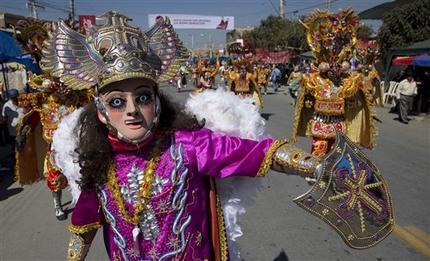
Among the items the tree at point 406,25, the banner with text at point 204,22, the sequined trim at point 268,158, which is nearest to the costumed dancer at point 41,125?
the sequined trim at point 268,158

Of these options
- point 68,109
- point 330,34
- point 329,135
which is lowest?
point 329,135

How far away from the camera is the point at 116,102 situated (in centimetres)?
173

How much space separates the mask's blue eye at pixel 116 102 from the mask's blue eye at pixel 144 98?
0.07m

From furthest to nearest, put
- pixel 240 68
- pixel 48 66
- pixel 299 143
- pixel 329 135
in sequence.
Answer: pixel 240 68, pixel 299 143, pixel 329 135, pixel 48 66

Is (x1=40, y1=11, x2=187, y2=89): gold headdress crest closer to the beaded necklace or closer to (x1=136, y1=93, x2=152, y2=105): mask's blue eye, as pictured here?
(x1=136, y1=93, x2=152, y2=105): mask's blue eye

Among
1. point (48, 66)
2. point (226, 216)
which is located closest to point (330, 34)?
point (226, 216)

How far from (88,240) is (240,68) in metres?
10.5

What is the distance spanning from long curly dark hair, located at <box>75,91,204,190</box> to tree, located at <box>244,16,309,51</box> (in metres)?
30.9

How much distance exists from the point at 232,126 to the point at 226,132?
43 millimetres

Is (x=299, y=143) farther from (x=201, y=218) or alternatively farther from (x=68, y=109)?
(x=201, y=218)

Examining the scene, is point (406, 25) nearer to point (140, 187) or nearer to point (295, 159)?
point (295, 159)

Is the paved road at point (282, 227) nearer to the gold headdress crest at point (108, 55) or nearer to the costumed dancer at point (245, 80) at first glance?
the gold headdress crest at point (108, 55)

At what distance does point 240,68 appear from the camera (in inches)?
481

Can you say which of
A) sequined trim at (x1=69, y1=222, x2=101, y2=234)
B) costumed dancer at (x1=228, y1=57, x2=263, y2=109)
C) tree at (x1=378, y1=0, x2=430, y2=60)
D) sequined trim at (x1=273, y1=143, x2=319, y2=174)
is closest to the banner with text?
tree at (x1=378, y1=0, x2=430, y2=60)
